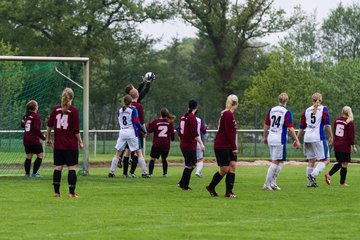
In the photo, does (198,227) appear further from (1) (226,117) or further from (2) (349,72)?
(2) (349,72)

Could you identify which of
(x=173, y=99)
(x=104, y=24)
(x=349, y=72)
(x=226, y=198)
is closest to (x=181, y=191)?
(x=226, y=198)

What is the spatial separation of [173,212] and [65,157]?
3205 millimetres

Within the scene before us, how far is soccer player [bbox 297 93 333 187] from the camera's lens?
67.3ft

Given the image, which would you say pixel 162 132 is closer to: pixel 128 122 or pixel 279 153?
pixel 128 122

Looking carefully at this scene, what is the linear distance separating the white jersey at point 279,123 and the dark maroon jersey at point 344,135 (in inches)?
104

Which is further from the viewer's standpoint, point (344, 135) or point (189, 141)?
point (344, 135)

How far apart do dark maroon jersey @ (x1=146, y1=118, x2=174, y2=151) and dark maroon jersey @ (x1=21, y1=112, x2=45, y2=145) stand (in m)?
3.19

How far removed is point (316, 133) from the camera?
2061cm

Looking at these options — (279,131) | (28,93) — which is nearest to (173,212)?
(279,131)

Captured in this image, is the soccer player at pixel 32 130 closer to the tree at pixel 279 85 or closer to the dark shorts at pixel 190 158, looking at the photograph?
the dark shorts at pixel 190 158

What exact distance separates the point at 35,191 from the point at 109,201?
8.71ft

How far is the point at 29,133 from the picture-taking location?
22.9 m

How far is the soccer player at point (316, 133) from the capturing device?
67.3ft

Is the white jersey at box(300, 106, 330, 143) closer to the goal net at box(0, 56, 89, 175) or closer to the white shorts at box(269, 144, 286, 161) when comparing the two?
the white shorts at box(269, 144, 286, 161)
